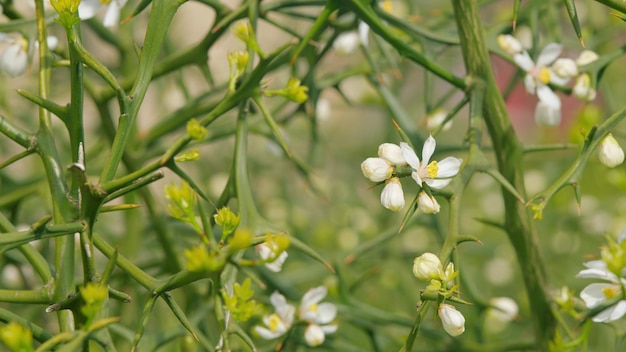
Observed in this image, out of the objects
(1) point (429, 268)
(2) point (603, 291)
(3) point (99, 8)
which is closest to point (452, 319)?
(1) point (429, 268)

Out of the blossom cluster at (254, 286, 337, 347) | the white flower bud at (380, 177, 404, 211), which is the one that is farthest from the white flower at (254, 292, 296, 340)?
the white flower bud at (380, 177, 404, 211)

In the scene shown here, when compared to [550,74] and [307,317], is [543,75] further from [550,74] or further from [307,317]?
[307,317]

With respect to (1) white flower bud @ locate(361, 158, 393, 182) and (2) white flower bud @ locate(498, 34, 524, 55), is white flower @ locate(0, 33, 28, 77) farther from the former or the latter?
(2) white flower bud @ locate(498, 34, 524, 55)

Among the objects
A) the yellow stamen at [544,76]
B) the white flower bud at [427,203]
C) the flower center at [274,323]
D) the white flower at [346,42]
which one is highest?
the white flower at [346,42]

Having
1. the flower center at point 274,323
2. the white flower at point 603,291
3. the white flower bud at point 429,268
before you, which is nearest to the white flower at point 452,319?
the white flower bud at point 429,268

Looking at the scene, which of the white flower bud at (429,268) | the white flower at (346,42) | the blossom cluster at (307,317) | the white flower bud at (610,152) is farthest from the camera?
the white flower at (346,42)

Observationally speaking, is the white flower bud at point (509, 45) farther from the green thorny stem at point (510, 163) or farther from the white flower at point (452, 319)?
the white flower at point (452, 319)

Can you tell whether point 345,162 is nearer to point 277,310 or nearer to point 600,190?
point 600,190
